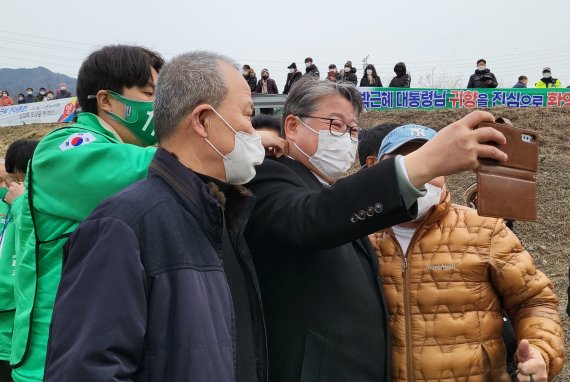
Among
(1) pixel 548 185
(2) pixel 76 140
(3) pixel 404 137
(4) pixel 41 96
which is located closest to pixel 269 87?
(1) pixel 548 185

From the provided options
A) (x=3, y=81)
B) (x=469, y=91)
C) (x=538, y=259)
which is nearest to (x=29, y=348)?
(x=538, y=259)

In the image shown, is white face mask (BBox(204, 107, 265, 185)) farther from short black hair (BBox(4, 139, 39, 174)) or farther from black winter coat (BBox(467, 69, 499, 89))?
black winter coat (BBox(467, 69, 499, 89))

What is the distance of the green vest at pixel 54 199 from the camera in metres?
1.64

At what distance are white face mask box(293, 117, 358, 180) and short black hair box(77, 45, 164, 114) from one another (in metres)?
0.62

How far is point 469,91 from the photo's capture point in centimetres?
1484

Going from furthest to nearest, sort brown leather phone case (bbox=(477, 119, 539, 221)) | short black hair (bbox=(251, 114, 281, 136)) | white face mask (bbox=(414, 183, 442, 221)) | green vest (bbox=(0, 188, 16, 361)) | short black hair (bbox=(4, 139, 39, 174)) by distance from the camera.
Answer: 1. short black hair (bbox=(4, 139, 39, 174))
2. short black hair (bbox=(251, 114, 281, 136))
3. green vest (bbox=(0, 188, 16, 361))
4. white face mask (bbox=(414, 183, 442, 221))
5. brown leather phone case (bbox=(477, 119, 539, 221))

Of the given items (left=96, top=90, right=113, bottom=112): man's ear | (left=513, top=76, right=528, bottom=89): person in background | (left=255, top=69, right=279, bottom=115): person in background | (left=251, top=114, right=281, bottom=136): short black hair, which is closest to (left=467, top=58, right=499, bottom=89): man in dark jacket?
(left=513, top=76, right=528, bottom=89): person in background

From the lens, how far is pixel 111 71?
1963 millimetres

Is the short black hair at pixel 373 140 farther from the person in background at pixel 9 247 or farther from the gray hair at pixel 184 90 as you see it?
the person in background at pixel 9 247

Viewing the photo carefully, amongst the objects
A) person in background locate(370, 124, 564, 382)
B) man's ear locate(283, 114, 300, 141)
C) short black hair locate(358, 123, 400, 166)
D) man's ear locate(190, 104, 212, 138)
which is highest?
man's ear locate(190, 104, 212, 138)

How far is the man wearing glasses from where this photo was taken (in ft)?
4.55

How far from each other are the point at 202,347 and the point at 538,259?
27.0 feet

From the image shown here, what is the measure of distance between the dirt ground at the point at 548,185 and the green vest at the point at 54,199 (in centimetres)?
466

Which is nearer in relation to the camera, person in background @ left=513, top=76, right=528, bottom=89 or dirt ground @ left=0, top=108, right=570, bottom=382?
dirt ground @ left=0, top=108, right=570, bottom=382
